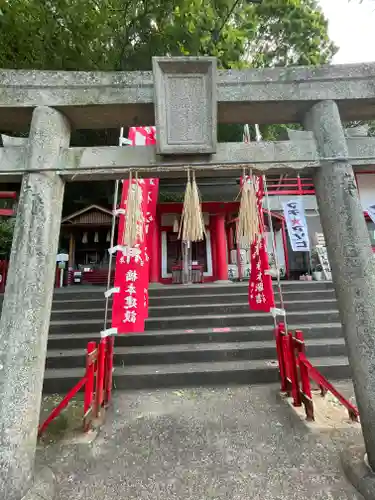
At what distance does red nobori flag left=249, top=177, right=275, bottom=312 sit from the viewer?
14.6 ft

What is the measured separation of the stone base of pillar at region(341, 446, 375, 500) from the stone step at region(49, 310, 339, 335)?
3448 mm

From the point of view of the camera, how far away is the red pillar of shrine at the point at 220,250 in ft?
33.7

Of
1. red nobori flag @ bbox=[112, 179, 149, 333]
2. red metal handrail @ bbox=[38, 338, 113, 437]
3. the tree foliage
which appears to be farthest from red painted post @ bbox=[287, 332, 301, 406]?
the tree foliage

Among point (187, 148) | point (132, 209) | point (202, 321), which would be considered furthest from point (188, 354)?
point (187, 148)

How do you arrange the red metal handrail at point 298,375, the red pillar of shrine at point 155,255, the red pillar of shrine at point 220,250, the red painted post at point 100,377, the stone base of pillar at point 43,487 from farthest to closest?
the red pillar of shrine at point 220,250 < the red pillar of shrine at point 155,255 < the red painted post at point 100,377 < the red metal handrail at point 298,375 < the stone base of pillar at point 43,487

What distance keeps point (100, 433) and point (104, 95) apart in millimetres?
3749

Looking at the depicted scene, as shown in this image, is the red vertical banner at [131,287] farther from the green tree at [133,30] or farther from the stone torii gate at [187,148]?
the green tree at [133,30]

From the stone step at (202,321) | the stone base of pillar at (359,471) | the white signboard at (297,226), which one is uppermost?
the white signboard at (297,226)

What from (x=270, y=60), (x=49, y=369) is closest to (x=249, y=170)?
(x=49, y=369)

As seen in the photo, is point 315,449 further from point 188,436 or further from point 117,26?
point 117,26

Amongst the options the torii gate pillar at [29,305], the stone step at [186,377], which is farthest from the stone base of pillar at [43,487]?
the stone step at [186,377]

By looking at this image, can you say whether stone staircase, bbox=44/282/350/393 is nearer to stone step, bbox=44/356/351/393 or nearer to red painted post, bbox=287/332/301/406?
stone step, bbox=44/356/351/393

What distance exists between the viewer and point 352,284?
2.42 m

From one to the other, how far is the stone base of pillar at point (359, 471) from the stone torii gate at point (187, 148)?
1.69 feet
